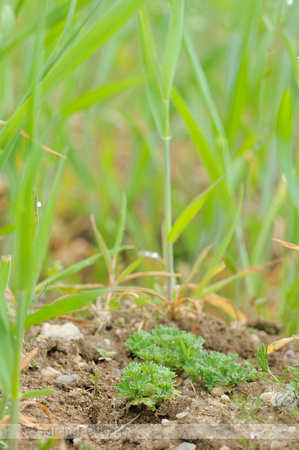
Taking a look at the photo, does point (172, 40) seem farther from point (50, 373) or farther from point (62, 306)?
point (50, 373)

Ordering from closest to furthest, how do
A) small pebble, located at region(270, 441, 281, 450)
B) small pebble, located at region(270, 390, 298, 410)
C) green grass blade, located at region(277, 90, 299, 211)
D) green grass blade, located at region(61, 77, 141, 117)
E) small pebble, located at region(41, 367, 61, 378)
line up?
1. small pebble, located at region(270, 441, 281, 450)
2. small pebble, located at region(270, 390, 298, 410)
3. small pebble, located at region(41, 367, 61, 378)
4. green grass blade, located at region(277, 90, 299, 211)
5. green grass blade, located at region(61, 77, 141, 117)

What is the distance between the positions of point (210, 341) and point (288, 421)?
1.00 ft

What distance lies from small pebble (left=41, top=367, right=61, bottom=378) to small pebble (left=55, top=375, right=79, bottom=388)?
1 centimetres

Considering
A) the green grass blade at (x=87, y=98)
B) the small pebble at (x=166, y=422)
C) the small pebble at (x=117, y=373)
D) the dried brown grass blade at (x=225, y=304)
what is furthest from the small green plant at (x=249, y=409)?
the green grass blade at (x=87, y=98)

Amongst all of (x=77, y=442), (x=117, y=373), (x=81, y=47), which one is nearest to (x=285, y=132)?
(x=81, y=47)

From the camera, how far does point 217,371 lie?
0.90m

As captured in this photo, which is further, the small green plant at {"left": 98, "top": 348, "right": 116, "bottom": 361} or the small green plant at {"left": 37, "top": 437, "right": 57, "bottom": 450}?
the small green plant at {"left": 98, "top": 348, "right": 116, "bottom": 361}

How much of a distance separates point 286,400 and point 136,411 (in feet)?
0.81

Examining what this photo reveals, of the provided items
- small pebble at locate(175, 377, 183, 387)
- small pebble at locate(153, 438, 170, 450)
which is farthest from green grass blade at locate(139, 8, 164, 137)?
small pebble at locate(153, 438, 170, 450)

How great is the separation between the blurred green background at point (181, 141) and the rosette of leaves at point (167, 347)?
309 millimetres

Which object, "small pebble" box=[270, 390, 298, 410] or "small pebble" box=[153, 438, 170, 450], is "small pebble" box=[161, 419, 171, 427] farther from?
"small pebble" box=[270, 390, 298, 410]

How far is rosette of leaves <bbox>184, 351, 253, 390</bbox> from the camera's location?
896 mm

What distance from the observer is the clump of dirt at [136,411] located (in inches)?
30.1

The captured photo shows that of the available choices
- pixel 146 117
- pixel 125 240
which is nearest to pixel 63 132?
pixel 146 117
